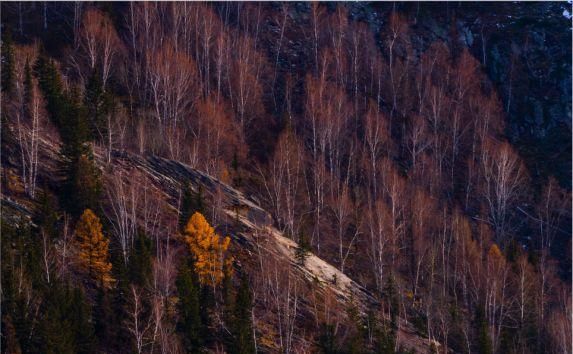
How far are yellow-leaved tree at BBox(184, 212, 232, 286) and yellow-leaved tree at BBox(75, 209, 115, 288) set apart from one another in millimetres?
5512

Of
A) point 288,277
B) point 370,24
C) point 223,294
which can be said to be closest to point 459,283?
point 288,277

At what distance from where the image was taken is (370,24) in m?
98.9


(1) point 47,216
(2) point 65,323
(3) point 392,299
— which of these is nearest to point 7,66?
(1) point 47,216

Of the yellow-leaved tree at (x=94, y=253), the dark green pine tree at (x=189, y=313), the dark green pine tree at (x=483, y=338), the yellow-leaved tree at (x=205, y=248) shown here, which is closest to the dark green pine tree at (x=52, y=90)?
the yellow-leaved tree at (x=94, y=253)

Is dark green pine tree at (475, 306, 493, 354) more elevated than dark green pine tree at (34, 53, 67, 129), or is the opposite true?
dark green pine tree at (34, 53, 67, 129)

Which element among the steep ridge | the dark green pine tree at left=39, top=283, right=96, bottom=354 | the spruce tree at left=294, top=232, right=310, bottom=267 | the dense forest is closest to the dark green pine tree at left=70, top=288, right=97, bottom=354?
the dark green pine tree at left=39, top=283, right=96, bottom=354

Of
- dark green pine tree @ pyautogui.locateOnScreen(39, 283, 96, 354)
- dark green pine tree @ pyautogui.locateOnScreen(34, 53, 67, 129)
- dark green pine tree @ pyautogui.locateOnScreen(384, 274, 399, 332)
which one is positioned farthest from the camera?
dark green pine tree @ pyautogui.locateOnScreen(34, 53, 67, 129)

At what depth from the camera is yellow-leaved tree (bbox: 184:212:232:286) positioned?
46031 mm

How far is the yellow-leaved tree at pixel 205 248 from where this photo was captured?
46031 mm

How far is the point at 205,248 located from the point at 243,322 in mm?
6565

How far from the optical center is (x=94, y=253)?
43344mm

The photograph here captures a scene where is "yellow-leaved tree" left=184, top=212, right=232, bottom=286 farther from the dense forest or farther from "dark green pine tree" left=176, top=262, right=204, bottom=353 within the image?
"dark green pine tree" left=176, top=262, right=204, bottom=353

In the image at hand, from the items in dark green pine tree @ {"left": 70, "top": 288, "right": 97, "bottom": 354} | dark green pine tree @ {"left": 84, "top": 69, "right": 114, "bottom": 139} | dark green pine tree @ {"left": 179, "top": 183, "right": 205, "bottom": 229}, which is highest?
dark green pine tree @ {"left": 84, "top": 69, "right": 114, "bottom": 139}

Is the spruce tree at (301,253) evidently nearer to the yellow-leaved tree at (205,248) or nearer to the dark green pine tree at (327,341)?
the yellow-leaved tree at (205,248)
